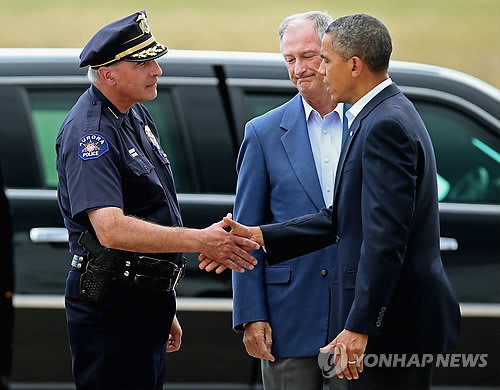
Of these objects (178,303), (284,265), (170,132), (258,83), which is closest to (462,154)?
(258,83)

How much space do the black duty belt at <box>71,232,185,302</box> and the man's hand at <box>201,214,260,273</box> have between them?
0.47 ft

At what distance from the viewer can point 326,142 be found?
3.32m

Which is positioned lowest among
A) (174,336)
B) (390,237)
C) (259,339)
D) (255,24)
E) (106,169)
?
(255,24)

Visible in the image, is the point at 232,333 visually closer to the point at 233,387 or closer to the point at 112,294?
the point at 233,387

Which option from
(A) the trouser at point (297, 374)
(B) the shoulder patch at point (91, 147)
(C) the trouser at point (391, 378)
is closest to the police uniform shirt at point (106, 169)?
(B) the shoulder patch at point (91, 147)

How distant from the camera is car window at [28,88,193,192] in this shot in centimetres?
438

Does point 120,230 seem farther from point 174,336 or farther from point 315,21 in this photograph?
point 315,21

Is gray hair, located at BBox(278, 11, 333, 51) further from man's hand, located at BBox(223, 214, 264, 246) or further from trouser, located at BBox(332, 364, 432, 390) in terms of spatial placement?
trouser, located at BBox(332, 364, 432, 390)

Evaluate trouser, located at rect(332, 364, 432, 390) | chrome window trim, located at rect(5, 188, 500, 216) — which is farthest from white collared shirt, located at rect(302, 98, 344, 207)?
chrome window trim, located at rect(5, 188, 500, 216)

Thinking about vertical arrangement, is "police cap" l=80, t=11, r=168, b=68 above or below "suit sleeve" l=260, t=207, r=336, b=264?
above

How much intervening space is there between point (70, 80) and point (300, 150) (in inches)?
60.6

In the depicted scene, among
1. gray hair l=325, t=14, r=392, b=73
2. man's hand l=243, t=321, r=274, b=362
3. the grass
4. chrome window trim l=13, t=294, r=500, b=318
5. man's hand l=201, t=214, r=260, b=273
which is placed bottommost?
the grass

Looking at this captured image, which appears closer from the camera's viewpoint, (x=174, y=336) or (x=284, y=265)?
(x=284, y=265)

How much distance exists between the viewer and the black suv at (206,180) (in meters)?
4.21
